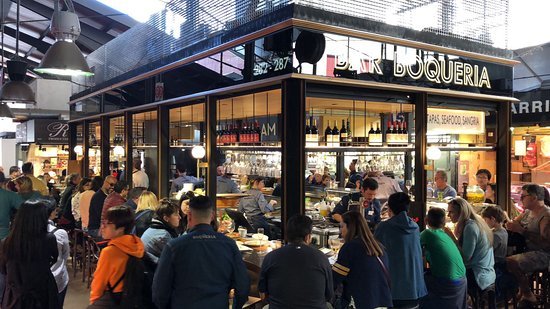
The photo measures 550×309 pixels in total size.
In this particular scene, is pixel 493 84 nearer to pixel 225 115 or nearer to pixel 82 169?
pixel 225 115

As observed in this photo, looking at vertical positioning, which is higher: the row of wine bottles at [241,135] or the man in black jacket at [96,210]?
the row of wine bottles at [241,135]

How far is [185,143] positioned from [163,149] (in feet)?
10.7

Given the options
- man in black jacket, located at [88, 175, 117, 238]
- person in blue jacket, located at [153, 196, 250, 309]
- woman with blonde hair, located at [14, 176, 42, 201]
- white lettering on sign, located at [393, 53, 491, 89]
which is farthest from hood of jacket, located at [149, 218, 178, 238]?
woman with blonde hair, located at [14, 176, 42, 201]

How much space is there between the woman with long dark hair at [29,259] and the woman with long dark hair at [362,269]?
2278mm

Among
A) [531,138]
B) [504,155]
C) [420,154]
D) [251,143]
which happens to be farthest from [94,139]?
[531,138]

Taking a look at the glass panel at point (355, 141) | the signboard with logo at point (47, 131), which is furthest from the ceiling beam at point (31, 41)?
the glass panel at point (355, 141)

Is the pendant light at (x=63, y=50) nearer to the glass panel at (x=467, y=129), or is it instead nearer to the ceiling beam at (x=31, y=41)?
the glass panel at (x=467, y=129)

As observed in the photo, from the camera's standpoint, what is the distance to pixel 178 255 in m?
3.05

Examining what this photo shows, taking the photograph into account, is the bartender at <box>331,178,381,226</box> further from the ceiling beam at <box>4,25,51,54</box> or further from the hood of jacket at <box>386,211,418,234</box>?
the ceiling beam at <box>4,25,51,54</box>

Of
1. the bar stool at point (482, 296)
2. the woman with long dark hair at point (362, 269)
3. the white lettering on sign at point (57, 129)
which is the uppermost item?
the white lettering on sign at point (57, 129)

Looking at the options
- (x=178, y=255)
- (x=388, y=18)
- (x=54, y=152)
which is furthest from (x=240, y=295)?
(x=54, y=152)

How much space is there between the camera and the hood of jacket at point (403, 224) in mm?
3818

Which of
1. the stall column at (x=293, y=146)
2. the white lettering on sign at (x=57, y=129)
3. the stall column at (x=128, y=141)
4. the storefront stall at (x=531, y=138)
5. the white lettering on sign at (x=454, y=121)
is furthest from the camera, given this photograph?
the white lettering on sign at (x=57, y=129)

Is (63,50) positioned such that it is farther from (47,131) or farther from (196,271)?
(47,131)
